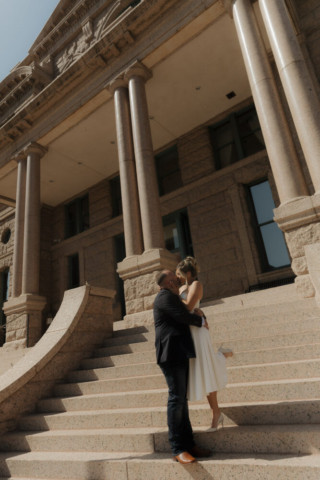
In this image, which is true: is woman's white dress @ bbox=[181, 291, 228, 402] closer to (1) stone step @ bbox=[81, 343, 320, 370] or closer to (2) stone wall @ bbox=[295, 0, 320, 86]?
(1) stone step @ bbox=[81, 343, 320, 370]

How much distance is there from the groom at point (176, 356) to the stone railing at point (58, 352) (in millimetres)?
3058

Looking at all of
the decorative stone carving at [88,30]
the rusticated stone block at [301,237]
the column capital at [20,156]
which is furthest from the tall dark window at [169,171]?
the rusticated stone block at [301,237]

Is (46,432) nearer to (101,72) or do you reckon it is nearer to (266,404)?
(266,404)

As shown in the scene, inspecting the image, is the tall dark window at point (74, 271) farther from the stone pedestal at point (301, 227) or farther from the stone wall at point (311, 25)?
the stone wall at point (311, 25)

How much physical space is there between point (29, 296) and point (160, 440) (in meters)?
8.59

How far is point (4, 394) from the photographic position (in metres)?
4.98

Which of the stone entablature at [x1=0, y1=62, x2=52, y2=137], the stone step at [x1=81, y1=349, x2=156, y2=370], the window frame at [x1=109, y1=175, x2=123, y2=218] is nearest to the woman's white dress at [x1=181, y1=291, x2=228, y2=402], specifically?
the stone step at [x1=81, y1=349, x2=156, y2=370]

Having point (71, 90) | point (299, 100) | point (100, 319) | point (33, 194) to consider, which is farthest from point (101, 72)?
point (100, 319)

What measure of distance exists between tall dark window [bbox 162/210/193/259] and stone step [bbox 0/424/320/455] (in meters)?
9.01

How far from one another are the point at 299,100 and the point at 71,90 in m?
8.44

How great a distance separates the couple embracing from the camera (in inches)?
123

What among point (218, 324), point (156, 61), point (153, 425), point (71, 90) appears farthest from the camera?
point (71, 90)

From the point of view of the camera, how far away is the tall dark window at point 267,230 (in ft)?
35.8

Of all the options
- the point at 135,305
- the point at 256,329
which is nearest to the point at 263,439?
the point at 256,329
